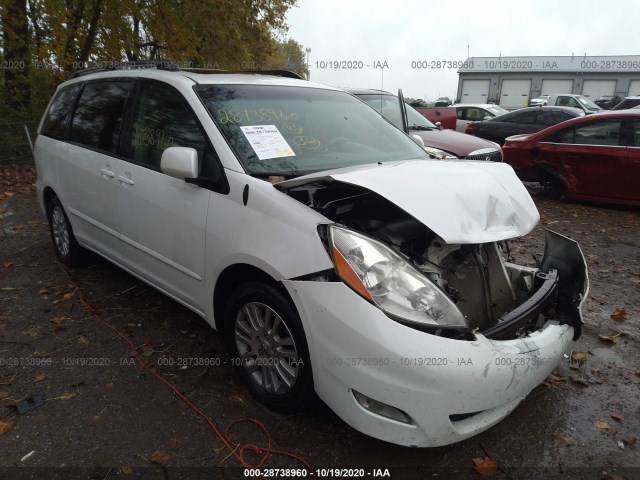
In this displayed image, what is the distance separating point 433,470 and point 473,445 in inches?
11.8

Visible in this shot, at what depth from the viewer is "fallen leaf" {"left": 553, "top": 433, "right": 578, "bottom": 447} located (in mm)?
2455

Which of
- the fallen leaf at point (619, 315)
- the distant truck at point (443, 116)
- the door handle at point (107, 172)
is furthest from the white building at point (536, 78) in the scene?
the door handle at point (107, 172)

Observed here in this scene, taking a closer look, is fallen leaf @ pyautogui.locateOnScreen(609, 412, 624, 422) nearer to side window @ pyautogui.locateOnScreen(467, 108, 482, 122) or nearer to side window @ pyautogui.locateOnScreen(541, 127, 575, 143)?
side window @ pyautogui.locateOnScreen(541, 127, 575, 143)

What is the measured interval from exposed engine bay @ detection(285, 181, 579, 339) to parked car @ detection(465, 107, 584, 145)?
10387mm

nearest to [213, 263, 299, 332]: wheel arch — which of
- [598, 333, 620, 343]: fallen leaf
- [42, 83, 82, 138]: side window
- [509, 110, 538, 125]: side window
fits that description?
[598, 333, 620, 343]: fallen leaf

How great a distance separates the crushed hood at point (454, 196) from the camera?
2150 millimetres

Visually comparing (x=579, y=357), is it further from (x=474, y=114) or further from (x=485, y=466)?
(x=474, y=114)

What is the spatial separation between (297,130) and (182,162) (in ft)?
2.73

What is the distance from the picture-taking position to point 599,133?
7246mm

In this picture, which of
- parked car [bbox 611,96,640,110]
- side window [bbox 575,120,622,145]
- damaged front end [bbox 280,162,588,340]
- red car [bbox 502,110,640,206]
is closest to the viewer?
damaged front end [bbox 280,162,588,340]

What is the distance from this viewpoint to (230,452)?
92.3 inches

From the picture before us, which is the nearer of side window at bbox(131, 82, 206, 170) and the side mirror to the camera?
the side mirror

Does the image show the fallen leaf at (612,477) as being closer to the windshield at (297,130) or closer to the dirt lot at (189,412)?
the dirt lot at (189,412)

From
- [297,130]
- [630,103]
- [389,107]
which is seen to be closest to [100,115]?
[297,130]
